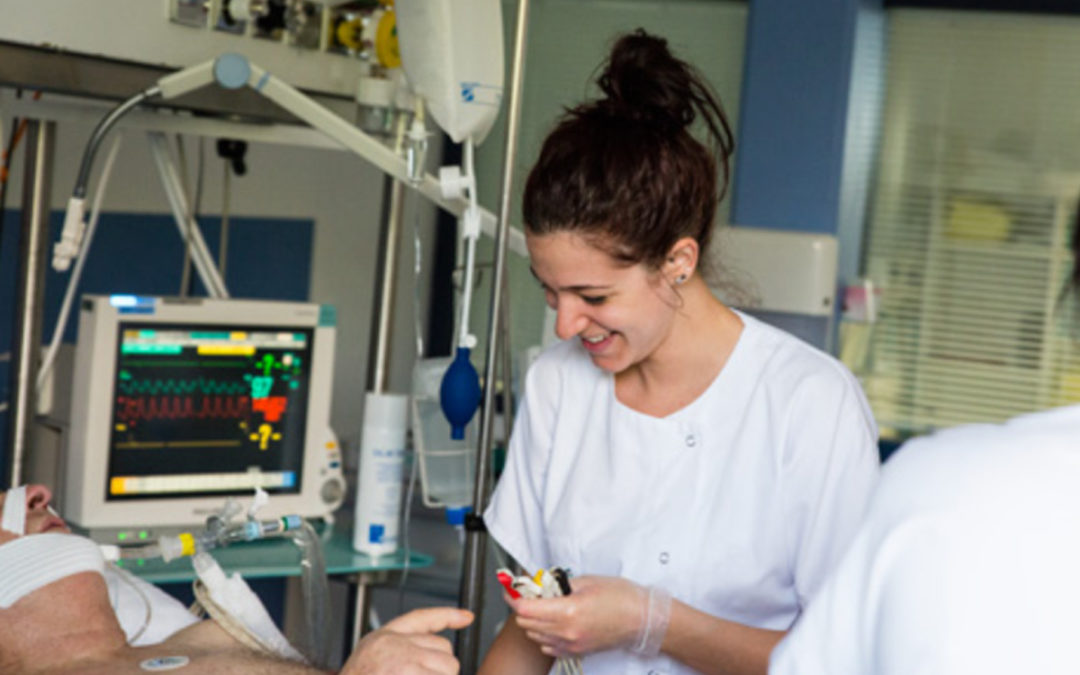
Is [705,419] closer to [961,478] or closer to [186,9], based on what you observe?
[961,478]

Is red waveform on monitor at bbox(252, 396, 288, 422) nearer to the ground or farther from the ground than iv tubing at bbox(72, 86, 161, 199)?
nearer to the ground

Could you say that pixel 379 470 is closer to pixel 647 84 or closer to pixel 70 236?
pixel 70 236

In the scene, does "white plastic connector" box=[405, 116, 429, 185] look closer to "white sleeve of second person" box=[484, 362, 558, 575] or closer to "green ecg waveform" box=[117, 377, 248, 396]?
"white sleeve of second person" box=[484, 362, 558, 575]

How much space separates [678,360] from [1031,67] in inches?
124

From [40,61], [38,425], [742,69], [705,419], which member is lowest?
[38,425]

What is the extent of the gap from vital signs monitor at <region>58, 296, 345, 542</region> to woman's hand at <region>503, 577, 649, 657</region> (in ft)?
3.71

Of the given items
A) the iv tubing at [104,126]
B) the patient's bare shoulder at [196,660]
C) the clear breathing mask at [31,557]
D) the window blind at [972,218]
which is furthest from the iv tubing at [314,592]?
the window blind at [972,218]

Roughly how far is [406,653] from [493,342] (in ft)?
1.81

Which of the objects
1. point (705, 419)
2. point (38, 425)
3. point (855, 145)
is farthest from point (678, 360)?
point (855, 145)

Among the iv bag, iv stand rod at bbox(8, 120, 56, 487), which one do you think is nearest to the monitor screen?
iv stand rod at bbox(8, 120, 56, 487)

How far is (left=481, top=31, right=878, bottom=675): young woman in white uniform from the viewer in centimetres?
165

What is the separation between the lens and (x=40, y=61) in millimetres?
2309

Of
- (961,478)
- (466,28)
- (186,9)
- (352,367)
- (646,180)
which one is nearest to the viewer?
(961,478)

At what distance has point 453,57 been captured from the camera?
6.92ft
